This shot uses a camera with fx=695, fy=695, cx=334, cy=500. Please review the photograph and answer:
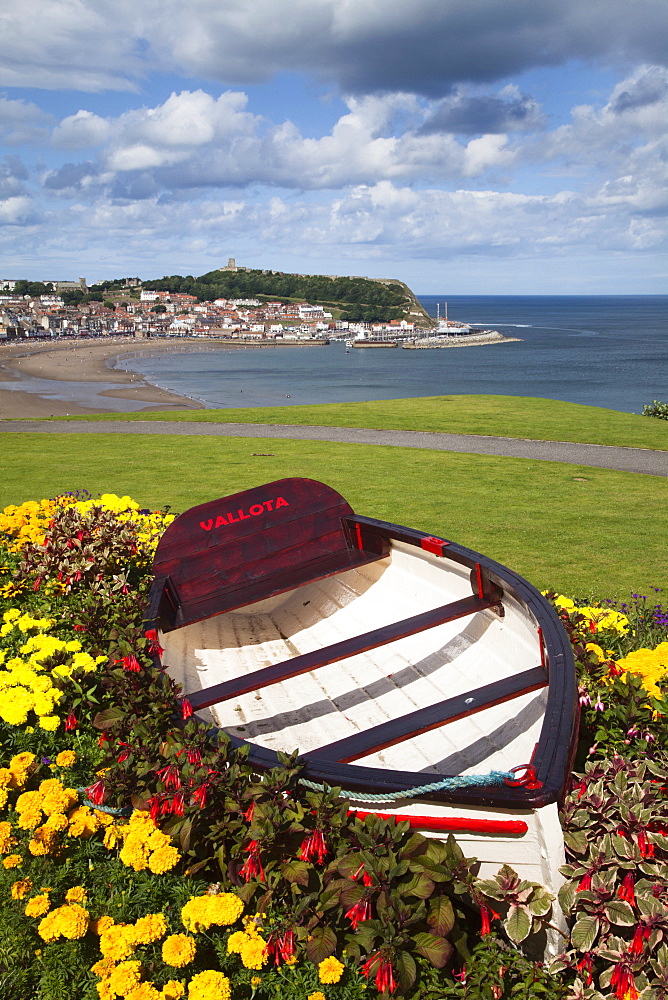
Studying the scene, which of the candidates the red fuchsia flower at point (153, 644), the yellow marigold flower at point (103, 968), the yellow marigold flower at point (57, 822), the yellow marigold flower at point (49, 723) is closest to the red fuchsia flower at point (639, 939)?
the yellow marigold flower at point (103, 968)

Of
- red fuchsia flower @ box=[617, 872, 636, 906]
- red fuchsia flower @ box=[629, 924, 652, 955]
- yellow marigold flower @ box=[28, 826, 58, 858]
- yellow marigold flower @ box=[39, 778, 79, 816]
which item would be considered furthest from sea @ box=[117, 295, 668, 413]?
red fuchsia flower @ box=[629, 924, 652, 955]

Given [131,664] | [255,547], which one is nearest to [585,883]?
[131,664]

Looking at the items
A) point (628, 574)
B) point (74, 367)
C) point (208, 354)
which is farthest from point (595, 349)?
point (628, 574)

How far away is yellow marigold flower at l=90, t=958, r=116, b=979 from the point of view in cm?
275

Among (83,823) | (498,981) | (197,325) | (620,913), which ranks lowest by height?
(498,981)

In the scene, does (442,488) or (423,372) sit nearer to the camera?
(442,488)

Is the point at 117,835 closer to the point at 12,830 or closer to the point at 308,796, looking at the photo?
the point at 12,830

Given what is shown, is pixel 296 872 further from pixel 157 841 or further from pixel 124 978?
pixel 124 978

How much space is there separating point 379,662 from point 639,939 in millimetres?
2918

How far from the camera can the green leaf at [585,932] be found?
8.89 ft

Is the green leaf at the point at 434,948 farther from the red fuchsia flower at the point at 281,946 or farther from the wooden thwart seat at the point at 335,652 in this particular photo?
the wooden thwart seat at the point at 335,652

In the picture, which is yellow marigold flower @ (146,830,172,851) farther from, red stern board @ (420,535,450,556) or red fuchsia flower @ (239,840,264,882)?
red stern board @ (420,535,450,556)

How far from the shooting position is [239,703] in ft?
16.2

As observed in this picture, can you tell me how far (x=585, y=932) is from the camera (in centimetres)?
274
